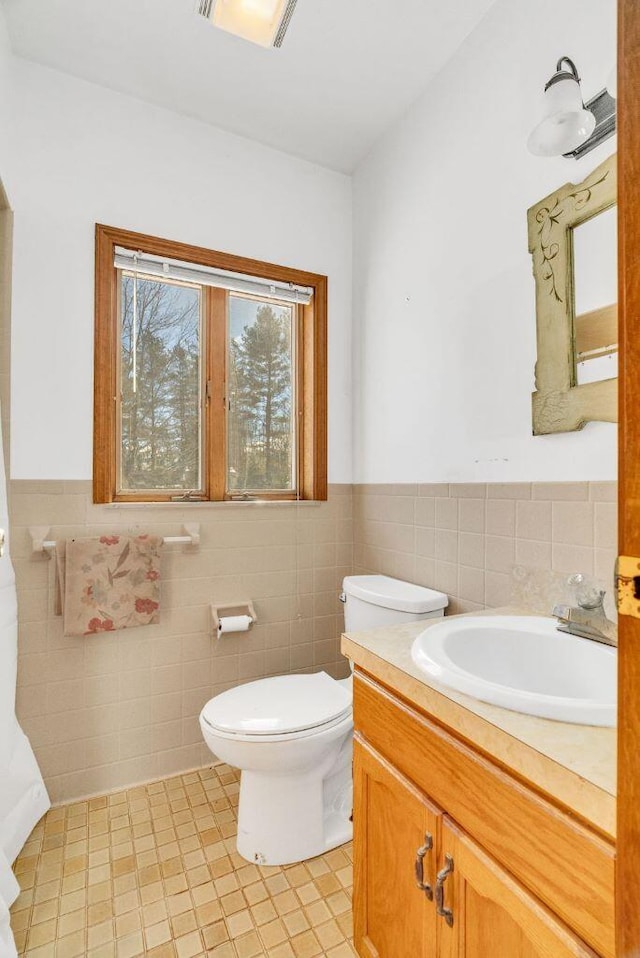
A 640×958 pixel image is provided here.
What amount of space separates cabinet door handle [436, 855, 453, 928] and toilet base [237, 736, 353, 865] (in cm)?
75

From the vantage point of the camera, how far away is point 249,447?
2.12m

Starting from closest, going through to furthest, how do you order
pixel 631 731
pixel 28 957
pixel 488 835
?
pixel 631 731 < pixel 488 835 < pixel 28 957

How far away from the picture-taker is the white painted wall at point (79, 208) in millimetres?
1668

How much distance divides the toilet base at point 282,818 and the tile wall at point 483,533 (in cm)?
74

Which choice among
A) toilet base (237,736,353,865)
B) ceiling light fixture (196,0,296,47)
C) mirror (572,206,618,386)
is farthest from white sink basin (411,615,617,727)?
ceiling light fixture (196,0,296,47)

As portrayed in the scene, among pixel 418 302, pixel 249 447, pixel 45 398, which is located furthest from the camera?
pixel 249 447

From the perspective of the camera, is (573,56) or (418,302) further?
(418,302)

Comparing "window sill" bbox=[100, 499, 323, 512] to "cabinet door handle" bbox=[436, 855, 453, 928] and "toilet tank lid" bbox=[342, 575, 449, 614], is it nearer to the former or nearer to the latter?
"toilet tank lid" bbox=[342, 575, 449, 614]

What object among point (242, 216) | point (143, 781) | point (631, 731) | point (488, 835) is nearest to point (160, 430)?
point (242, 216)

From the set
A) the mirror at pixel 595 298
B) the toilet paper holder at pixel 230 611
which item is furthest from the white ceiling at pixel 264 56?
the toilet paper holder at pixel 230 611

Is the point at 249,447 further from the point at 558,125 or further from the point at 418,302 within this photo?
the point at 558,125

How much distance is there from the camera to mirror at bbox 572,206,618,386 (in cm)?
113

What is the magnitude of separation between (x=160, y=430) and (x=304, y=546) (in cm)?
80

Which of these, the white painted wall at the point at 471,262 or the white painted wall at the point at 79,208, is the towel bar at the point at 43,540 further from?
the white painted wall at the point at 471,262
